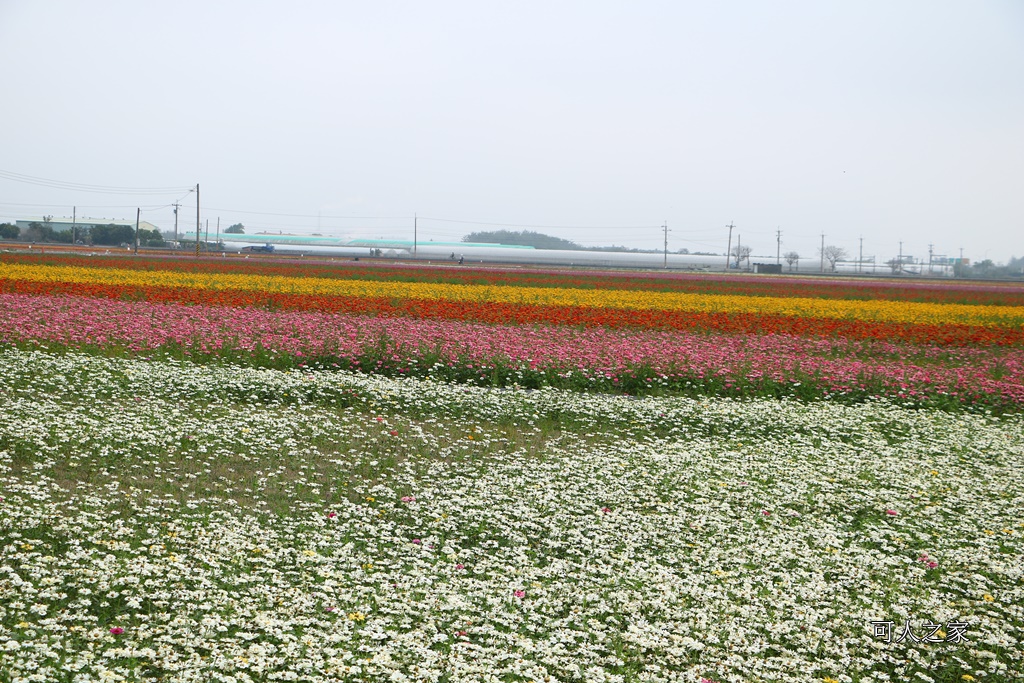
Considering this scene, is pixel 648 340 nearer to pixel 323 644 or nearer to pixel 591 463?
pixel 591 463

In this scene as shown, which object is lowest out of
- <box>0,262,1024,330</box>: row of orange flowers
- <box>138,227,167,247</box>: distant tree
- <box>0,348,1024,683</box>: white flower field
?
<box>0,348,1024,683</box>: white flower field

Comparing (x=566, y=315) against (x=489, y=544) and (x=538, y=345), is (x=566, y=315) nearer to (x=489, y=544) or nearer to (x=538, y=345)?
(x=538, y=345)

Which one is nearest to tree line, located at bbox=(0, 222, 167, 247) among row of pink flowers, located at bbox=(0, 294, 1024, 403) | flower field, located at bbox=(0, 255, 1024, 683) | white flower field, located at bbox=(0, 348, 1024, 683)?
row of pink flowers, located at bbox=(0, 294, 1024, 403)

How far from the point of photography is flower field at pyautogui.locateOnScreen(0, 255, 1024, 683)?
546cm

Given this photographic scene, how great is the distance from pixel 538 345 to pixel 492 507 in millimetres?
9044

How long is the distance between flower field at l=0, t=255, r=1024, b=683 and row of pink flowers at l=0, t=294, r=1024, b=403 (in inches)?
3.9

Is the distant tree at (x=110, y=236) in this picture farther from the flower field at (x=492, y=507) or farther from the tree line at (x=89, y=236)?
the flower field at (x=492, y=507)

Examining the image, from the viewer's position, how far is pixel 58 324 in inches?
704

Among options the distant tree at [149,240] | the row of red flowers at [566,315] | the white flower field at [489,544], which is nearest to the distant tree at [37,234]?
the distant tree at [149,240]

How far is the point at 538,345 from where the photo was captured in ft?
56.5

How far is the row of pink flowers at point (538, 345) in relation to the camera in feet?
52.1

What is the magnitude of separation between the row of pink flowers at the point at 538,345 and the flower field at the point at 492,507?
3.9 inches

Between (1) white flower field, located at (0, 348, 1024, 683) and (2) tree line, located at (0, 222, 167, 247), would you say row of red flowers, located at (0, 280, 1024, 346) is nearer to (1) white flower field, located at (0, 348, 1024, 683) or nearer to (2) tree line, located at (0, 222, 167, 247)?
(1) white flower field, located at (0, 348, 1024, 683)

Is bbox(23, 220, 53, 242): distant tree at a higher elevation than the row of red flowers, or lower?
higher
